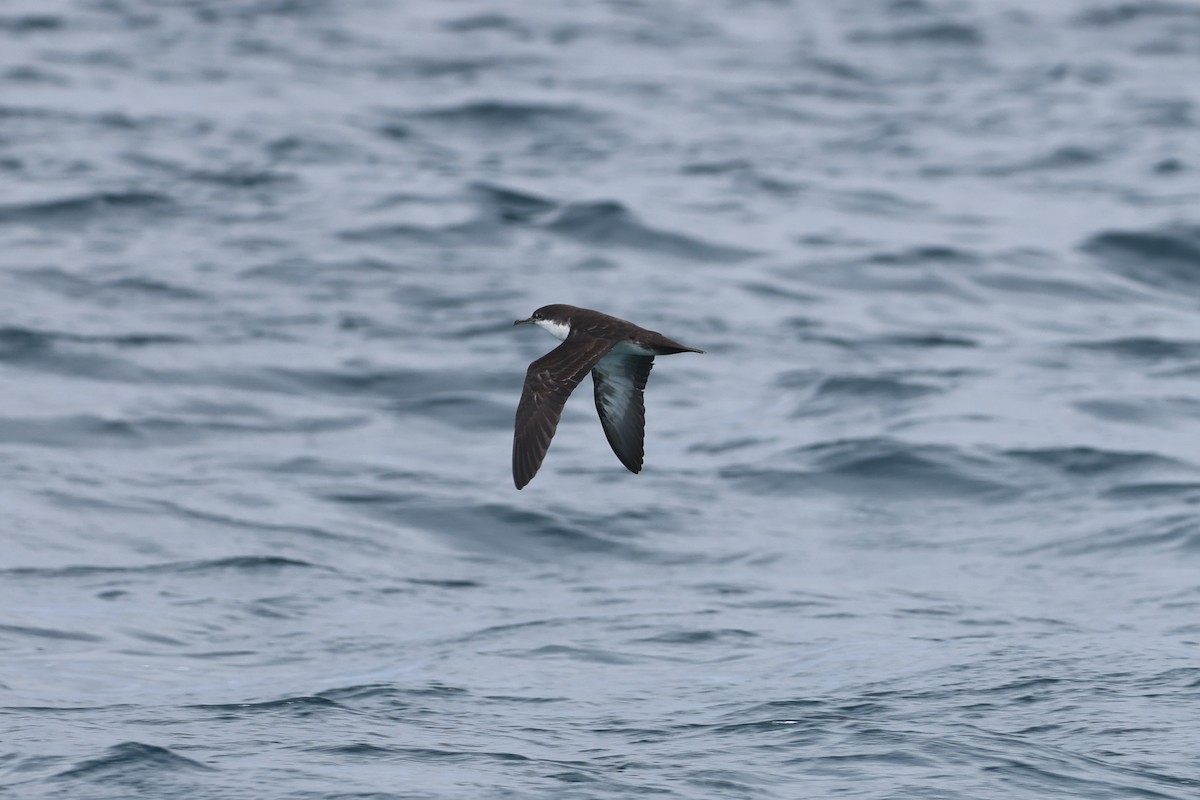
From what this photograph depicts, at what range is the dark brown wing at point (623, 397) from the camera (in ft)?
28.3

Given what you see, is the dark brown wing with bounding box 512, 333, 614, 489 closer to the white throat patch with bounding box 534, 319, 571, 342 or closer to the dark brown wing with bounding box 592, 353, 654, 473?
the white throat patch with bounding box 534, 319, 571, 342

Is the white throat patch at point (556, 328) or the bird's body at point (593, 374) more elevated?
the white throat patch at point (556, 328)

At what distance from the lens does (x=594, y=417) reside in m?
13.4

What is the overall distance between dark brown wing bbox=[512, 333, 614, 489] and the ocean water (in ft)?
3.81

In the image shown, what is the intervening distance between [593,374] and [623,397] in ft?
0.57

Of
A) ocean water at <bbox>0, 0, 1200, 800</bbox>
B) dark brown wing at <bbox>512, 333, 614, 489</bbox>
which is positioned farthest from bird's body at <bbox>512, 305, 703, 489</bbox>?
ocean water at <bbox>0, 0, 1200, 800</bbox>

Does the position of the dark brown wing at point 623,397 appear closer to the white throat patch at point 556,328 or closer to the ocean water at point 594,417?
the white throat patch at point 556,328

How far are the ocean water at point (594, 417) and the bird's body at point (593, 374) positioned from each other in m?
1.11

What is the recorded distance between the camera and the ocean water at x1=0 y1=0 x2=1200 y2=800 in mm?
7855

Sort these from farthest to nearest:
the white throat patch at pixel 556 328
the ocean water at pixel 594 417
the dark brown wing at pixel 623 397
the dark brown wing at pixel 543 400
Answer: the dark brown wing at pixel 623 397 → the white throat patch at pixel 556 328 → the ocean water at pixel 594 417 → the dark brown wing at pixel 543 400

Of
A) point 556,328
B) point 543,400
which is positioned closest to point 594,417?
point 556,328

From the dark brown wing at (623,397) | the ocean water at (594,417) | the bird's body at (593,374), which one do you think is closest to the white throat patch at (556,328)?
the bird's body at (593,374)

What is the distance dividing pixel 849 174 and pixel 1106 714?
12199mm

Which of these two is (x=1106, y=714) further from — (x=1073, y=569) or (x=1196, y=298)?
(x=1196, y=298)
